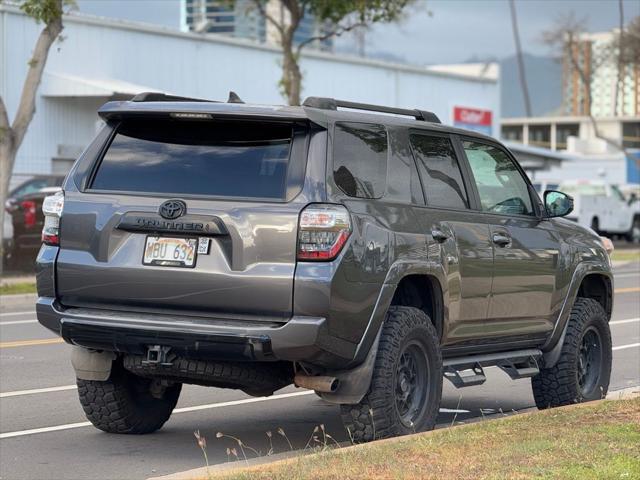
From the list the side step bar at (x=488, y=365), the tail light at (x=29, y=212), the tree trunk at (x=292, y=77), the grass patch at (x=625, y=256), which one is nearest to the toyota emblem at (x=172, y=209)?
the side step bar at (x=488, y=365)

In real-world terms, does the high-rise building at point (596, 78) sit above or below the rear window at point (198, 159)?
above

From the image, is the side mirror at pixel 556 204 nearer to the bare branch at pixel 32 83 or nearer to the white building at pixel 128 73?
the bare branch at pixel 32 83

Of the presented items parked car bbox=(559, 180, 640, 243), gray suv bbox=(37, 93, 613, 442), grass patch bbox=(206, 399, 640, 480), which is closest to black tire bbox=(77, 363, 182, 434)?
gray suv bbox=(37, 93, 613, 442)

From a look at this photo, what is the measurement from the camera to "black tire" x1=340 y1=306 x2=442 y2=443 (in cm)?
786

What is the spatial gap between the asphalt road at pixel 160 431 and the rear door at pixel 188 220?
1.06m

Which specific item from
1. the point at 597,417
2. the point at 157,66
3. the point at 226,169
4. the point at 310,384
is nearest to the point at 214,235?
the point at 226,169

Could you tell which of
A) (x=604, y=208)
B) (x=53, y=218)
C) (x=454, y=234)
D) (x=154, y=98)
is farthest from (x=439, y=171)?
(x=604, y=208)

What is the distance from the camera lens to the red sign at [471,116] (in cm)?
5422

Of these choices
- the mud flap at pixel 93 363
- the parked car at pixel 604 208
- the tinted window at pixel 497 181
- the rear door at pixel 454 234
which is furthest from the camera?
the parked car at pixel 604 208

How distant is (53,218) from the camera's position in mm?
8211

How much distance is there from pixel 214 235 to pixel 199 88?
1343 inches

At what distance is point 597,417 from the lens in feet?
27.8

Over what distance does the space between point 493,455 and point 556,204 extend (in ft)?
10.7

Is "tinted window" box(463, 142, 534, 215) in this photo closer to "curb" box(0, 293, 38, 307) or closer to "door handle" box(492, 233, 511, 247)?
"door handle" box(492, 233, 511, 247)
